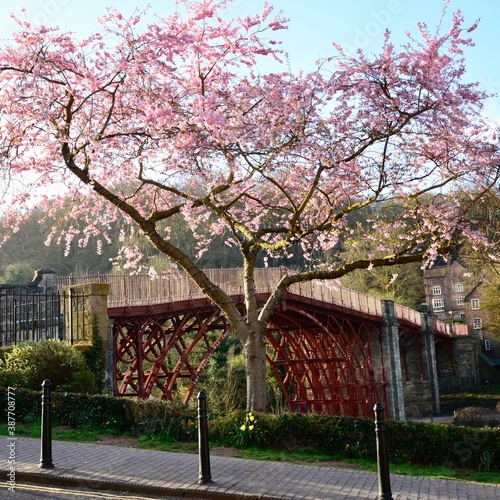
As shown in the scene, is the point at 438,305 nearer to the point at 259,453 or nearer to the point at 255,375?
the point at 255,375

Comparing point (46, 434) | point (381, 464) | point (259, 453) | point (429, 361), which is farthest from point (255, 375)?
point (429, 361)

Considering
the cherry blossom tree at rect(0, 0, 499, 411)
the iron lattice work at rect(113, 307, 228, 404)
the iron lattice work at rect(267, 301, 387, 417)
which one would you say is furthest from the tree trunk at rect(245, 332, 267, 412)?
the iron lattice work at rect(267, 301, 387, 417)

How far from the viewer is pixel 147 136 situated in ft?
37.7

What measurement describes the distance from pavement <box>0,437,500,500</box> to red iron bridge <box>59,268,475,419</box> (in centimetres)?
863

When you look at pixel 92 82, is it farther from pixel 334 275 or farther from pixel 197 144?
pixel 334 275

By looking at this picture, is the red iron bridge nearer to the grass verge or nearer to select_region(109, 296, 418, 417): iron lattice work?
select_region(109, 296, 418, 417): iron lattice work

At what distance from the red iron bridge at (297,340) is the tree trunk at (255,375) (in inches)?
222

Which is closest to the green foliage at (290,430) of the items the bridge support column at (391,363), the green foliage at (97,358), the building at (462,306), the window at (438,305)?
the green foliage at (97,358)

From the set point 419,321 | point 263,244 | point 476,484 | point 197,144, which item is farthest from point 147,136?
point 419,321

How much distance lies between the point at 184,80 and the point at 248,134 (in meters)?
1.51

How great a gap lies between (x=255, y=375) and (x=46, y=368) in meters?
4.03

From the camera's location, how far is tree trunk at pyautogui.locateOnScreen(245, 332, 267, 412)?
470 inches

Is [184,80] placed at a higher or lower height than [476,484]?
higher

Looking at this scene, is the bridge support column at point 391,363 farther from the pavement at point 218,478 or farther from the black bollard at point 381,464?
the black bollard at point 381,464
